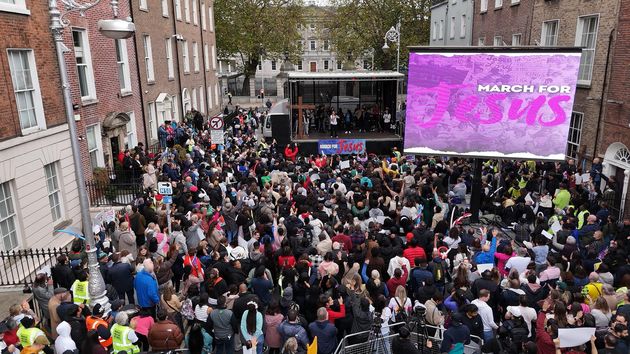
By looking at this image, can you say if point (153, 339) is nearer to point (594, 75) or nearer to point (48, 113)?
point (48, 113)

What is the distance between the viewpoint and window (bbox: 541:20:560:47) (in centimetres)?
1970

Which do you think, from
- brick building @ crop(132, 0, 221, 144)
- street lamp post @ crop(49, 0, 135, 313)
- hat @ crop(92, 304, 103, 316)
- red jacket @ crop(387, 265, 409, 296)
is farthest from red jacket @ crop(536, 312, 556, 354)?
brick building @ crop(132, 0, 221, 144)

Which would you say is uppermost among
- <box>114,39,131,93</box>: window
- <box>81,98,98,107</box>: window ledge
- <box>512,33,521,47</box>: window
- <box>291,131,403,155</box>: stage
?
<box>512,33,521,47</box>: window

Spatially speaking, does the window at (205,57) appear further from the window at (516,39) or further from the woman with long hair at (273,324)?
the woman with long hair at (273,324)

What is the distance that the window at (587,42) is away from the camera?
17016mm

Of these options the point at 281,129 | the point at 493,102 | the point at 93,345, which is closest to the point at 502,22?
the point at 281,129

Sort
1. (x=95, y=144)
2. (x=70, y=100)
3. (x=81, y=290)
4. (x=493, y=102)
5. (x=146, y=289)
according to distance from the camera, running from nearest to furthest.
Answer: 1. (x=70, y=100)
2. (x=81, y=290)
3. (x=146, y=289)
4. (x=493, y=102)
5. (x=95, y=144)

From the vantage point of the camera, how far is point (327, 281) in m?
8.05

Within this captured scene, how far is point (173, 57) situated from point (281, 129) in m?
9.06

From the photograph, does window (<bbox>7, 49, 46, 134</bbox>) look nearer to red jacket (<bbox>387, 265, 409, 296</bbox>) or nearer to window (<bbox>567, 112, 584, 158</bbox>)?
red jacket (<bbox>387, 265, 409, 296</bbox>)

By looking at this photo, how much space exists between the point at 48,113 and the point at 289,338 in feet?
33.8

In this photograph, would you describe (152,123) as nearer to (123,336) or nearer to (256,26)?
(123,336)

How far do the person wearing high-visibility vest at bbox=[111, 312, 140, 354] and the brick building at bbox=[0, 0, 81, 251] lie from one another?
6500 millimetres

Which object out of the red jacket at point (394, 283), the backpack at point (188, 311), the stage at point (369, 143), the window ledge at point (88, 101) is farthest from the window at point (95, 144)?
the red jacket at point (394, 283)
